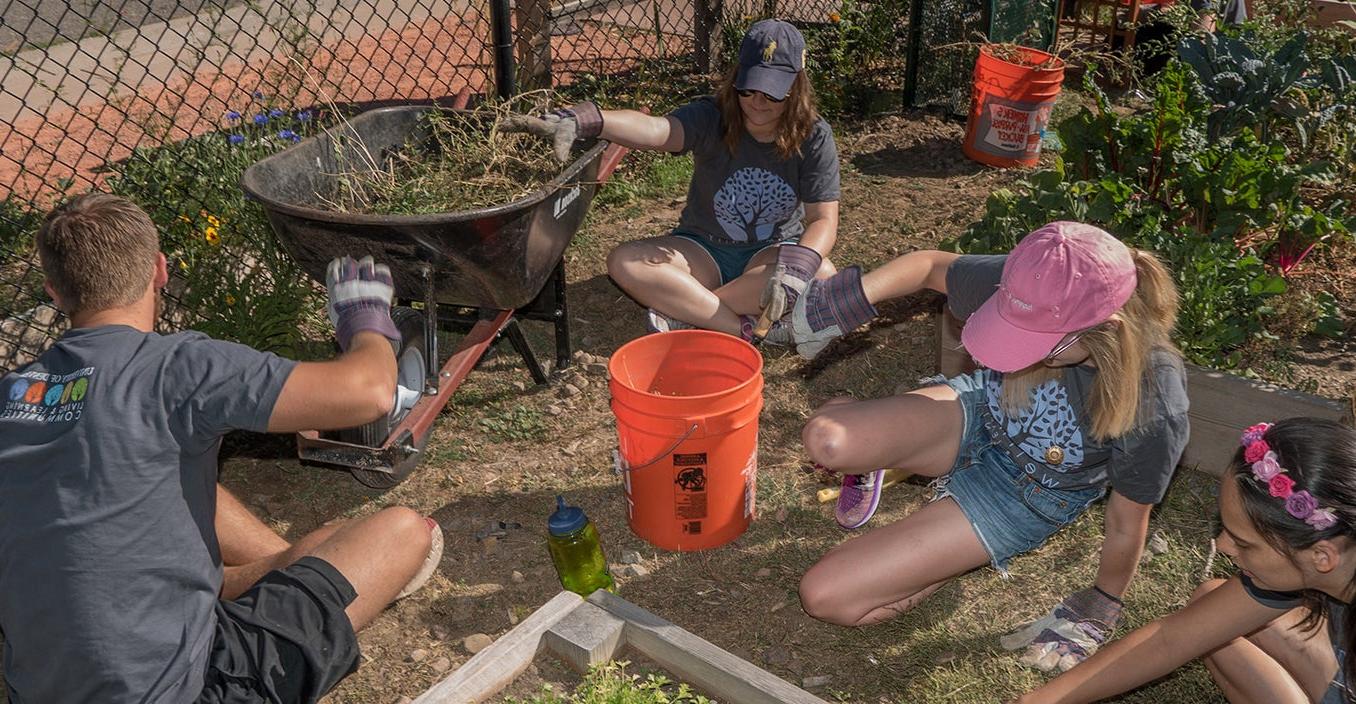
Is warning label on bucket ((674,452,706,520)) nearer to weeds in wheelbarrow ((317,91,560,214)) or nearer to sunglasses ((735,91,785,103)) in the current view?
weeds in wheelbarrow ((317,91,560,214))

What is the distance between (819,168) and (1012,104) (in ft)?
6.79

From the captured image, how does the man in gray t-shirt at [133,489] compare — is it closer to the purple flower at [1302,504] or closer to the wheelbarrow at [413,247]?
the wheelbarrow at [413,247]

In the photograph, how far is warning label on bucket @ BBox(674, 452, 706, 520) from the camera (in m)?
3.02

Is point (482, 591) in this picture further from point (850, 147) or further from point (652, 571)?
point (850, 147)

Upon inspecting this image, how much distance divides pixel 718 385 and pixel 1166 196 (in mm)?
1823

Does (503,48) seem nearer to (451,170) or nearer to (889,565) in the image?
(451,170)

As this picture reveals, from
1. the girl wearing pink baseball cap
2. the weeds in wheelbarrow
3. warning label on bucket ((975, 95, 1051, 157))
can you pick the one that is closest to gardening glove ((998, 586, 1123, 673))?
the girl wearing pink baseball cap

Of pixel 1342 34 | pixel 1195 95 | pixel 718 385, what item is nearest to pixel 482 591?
pixel 718 385

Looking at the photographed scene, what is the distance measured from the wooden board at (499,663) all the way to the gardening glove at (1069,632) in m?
1.20

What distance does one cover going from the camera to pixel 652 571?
10.6ft

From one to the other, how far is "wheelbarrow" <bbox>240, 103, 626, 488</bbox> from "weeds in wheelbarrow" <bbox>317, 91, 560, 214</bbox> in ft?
0.14

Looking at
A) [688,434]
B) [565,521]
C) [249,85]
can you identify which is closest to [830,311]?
[688,434]

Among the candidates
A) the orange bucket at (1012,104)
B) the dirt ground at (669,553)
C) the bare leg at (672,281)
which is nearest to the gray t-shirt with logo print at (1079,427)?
the dirt ground at (669,553)

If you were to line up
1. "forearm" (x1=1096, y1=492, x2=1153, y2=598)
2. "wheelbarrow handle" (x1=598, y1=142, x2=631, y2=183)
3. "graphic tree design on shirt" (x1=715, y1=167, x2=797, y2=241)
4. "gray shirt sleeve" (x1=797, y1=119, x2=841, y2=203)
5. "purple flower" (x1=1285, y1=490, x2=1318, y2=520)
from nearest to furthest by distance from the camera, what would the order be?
"purple flower" (x1=1285, y1=490, x2=1318, y2=520) → "forearm" (x1=1096, y1=492, x2=1153, y2=598) → "wheelbarrow handle" (x1=598, y1=142, x2=631, y2=183) → "gray shirt sleeve" (x1=797, y1=119, x2=841, y2=203) → "graphic tree design on shirt" (x1=715, y1=167, x2=797, y2=241)
